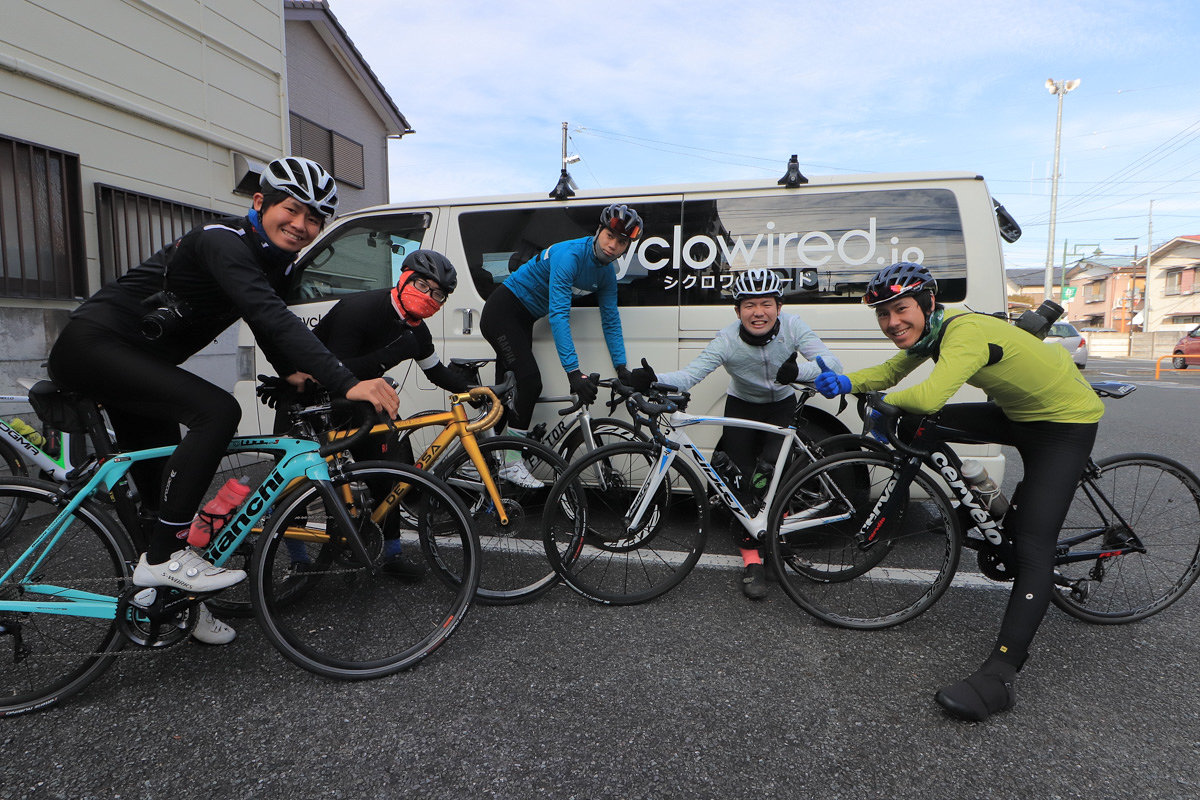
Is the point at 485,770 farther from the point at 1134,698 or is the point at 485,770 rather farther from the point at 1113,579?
the point at 1113,579

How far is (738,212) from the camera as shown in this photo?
12.9 feet

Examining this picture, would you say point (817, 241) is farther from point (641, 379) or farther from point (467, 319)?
point (467, 319)

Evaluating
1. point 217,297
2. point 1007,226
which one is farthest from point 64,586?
point 1007,226

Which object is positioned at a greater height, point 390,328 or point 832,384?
point 390,328

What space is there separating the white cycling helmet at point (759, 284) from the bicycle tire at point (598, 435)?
984mm

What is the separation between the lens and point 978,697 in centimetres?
221

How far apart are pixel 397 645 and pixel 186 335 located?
4.78 ft

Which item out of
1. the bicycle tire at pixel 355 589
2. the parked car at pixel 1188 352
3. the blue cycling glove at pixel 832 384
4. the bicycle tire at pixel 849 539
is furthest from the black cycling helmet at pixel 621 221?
the parked car at pixel 1188 352

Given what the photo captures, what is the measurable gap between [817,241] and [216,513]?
129 inches

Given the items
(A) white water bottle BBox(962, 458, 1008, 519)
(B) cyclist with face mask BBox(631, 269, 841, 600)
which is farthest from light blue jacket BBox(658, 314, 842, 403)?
(A) white water bottle BBox(962, 458, 1008, 519)

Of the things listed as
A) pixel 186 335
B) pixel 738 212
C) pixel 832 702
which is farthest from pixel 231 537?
pixel 738 212

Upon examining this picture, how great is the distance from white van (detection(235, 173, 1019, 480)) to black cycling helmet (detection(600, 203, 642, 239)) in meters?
0.49

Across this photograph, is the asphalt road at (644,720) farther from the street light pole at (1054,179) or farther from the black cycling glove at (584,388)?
the street light pole at (1054,179)

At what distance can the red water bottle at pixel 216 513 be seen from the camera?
238 centimetres
